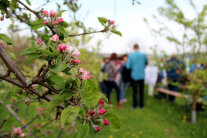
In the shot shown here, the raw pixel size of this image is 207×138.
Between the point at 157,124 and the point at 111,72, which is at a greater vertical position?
the point at 111,72

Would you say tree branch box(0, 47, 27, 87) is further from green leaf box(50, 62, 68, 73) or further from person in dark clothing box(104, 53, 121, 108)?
person in dark clothing box(104, 53, 121, 108)

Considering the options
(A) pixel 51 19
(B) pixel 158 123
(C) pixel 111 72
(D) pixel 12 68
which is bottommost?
(B) pixel 158 123

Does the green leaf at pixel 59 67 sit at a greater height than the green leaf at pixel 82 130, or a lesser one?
greater

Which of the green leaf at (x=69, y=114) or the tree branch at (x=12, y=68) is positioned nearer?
the green leaf at (x=69, y=114)

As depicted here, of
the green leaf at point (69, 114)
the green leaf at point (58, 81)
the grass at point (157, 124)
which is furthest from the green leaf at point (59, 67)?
the grass at point (157, 124)

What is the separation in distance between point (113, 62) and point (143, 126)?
7.64ft

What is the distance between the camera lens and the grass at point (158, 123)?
4.12 metres

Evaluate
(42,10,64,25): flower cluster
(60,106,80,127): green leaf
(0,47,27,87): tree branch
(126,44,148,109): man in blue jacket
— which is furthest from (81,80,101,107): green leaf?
(126,44,148,109): man in blue jacket

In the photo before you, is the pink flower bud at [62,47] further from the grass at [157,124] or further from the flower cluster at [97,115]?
the grass at [157,124]

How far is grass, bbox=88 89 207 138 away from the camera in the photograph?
13.5 feet

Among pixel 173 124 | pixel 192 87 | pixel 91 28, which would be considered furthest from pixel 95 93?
pixel 173 124

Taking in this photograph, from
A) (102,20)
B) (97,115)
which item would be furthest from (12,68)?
(102,20)

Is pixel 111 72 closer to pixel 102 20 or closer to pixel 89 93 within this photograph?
pixel 102 20

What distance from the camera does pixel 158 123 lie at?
4.88 metres
